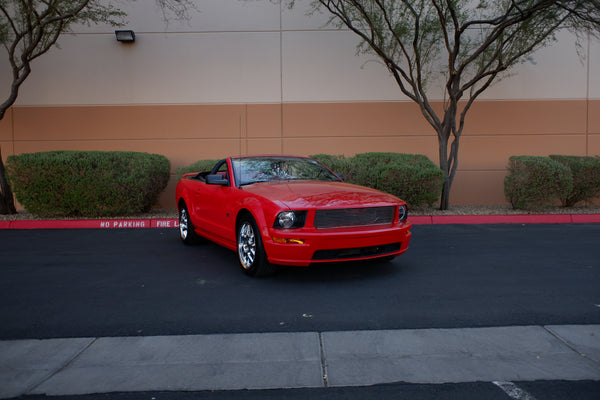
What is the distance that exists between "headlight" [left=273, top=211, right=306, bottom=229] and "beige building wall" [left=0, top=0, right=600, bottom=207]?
24.1ft

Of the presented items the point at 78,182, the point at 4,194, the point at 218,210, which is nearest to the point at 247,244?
the point at 218,210

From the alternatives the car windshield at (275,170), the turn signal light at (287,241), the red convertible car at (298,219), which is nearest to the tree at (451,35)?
the car windshield at (275,170)

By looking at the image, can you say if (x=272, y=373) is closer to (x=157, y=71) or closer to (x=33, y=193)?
(x=33, y=193)

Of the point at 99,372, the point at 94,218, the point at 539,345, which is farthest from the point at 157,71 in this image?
the point at 539,345

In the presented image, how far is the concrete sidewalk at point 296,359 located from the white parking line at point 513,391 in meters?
0.07

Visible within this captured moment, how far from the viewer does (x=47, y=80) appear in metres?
11.9

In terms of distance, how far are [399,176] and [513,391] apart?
749cm

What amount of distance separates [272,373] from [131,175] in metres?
8.02

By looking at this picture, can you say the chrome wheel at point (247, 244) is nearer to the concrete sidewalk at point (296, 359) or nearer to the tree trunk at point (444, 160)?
the concrete sidewalk at point (296, 359)

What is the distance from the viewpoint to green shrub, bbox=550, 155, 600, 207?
10469 mm

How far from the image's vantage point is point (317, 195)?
16.6 ft

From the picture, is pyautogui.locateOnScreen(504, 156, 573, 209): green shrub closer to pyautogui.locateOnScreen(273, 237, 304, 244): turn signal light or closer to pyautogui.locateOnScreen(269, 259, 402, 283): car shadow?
pyautogui.locateOnScreen(269, 259, 402, 283): car shadow

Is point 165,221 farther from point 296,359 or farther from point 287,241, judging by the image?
point 296,359

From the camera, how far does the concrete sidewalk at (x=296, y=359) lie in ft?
9.17
